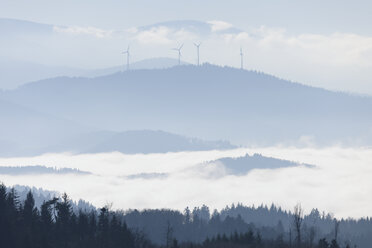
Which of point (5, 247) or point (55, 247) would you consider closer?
point (5, 247)

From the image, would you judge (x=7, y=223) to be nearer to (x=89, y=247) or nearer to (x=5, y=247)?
(x=5, y=247)

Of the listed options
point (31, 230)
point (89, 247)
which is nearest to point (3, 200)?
point (31, 230)

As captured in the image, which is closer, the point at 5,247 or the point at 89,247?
the point at 5,247

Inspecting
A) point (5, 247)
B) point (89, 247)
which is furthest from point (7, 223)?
point (89, 247)

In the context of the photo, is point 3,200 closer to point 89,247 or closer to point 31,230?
point 31,230

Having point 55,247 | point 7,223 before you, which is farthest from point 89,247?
point 7,223

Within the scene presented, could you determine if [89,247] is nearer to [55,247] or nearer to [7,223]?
[55,247]
